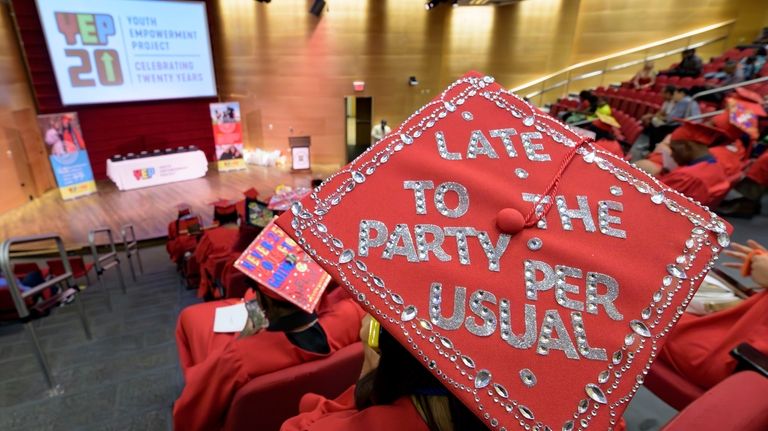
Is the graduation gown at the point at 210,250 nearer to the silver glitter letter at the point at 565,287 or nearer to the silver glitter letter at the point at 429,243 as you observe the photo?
the silver glitter letter at the point at 429,243

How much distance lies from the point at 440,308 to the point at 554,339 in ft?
0.78

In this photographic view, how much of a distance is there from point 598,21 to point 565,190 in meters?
12.3

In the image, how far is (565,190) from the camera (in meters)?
0.91

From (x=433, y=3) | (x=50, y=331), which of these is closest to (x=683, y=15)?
(x=433, y=3)

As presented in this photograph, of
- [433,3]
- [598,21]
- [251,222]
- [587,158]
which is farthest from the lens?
[598,21]

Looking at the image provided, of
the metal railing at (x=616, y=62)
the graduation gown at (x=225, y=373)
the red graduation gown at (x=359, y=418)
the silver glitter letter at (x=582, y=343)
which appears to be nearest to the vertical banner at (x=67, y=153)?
the graduation gown at (x=225, y=373)

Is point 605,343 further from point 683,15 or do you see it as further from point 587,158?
point 683,15

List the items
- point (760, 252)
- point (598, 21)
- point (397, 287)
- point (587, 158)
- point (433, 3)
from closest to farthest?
point (397, 287), point (587, 158), point (760, 252), point (433, 3), point (598, 21)

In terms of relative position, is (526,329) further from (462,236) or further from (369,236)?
(369,236)

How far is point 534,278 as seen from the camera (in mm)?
824

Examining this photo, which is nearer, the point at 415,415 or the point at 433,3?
the point at 415,415

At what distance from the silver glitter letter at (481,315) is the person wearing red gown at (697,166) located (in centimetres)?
303

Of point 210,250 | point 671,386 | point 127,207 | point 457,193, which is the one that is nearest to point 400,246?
point 457,193

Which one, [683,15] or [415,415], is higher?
[683,15]
